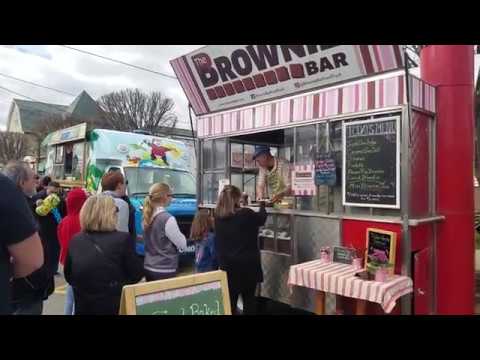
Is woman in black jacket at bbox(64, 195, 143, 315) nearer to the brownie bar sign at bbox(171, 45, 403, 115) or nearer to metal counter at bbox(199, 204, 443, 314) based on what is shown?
metal counter at bbox(199, 204, 443, 314)

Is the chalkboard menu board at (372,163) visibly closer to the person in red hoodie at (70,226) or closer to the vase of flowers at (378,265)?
the vase of flowers at (378,265)

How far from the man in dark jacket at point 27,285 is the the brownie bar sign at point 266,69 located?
112 inches

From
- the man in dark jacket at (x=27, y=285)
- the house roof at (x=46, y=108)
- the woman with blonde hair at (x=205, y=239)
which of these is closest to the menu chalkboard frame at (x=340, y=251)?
the woman with blonde hair at (x=205, y=239)

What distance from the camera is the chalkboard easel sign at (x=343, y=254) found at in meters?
4.22

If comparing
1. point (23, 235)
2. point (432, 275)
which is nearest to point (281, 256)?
point (432, 275)

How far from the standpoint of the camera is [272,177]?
5578 millimetres

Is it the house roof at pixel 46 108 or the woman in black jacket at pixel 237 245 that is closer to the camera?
the woman in black jacket at pixel 237 245

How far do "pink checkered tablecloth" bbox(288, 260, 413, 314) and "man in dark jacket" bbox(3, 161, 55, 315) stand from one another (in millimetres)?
2292

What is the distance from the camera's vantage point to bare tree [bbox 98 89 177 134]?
33125 millimetres

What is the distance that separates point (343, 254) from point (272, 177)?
1665mm

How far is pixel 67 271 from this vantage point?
294 centimetres

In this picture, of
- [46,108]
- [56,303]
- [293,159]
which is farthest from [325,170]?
[46,108]

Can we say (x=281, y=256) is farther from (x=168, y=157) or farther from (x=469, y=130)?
(x=168, y=157)
